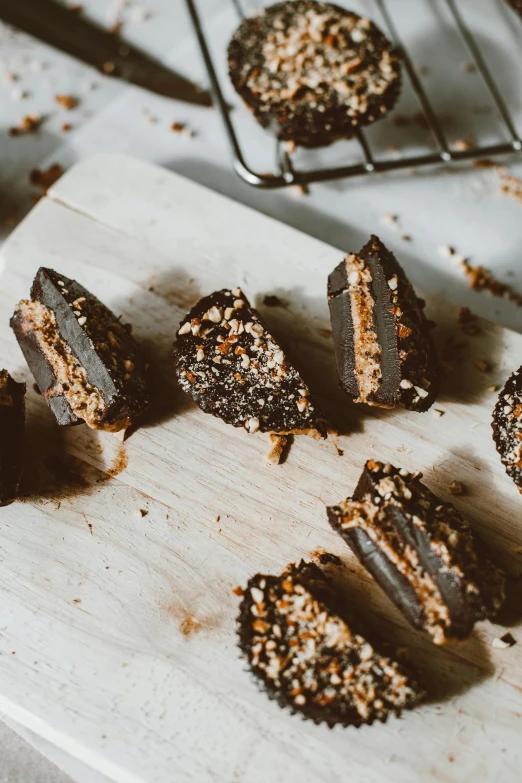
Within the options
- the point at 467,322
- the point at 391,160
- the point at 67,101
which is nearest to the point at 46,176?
the point at 67,101

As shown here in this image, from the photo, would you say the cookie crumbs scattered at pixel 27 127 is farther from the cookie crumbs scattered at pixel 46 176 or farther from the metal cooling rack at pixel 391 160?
the metal cooling rack at pixel 391 160

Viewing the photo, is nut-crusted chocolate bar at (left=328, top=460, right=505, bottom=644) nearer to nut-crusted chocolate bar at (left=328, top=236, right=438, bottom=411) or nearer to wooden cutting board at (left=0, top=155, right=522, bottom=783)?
wooden cutting board at (left=0, top=155, right=522, bottom=783)

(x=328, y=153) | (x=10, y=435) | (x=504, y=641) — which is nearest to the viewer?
(x=504, y=641)

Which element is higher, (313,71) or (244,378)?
(313,71)

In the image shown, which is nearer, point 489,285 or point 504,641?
point 504,641

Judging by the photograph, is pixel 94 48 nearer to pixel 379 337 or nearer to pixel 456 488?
pixel 379 337

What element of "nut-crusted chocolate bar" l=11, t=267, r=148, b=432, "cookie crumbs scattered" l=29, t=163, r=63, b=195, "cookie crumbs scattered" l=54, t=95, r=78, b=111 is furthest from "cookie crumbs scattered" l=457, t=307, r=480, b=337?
"cookie crumbs scattered" l=54, t=95, r=78, b=111

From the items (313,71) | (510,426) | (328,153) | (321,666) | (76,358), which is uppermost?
(313,71)

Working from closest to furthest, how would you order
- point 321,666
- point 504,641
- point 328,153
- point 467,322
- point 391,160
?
1. point 321,666
2. point 504,641
3. point 467,322
4. point 391,160
5. point 328,153
